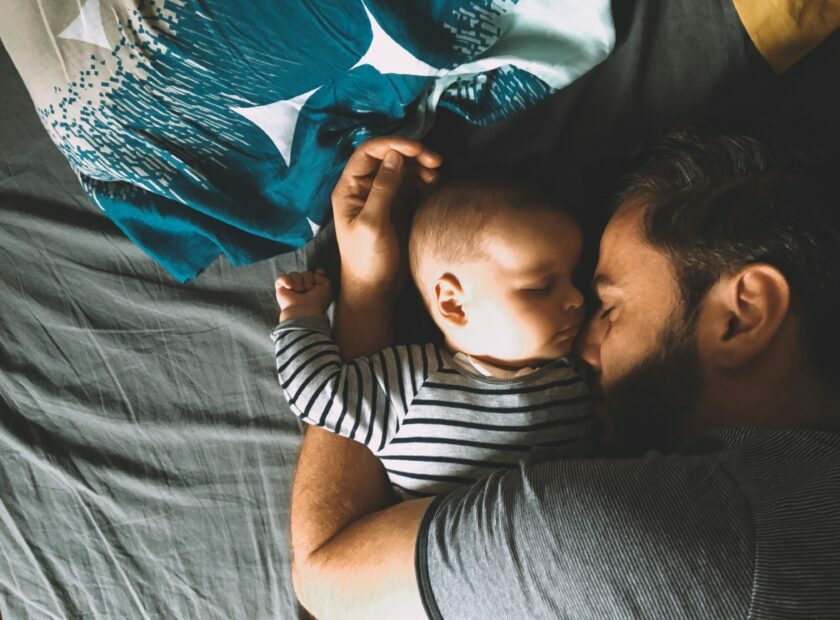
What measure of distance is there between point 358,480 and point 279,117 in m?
A: 0.60

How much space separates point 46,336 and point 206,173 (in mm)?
477

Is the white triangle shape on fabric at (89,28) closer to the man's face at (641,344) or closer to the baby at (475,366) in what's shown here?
the baby at (475,366)

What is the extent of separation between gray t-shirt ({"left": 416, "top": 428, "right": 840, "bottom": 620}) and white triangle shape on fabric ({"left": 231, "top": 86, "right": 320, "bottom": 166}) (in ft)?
2.18

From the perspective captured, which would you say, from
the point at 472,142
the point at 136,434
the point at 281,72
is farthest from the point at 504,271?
the point at 136,434

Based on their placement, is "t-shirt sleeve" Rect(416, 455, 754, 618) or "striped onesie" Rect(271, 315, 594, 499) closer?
"t-shirt sleeve" Rect(416, 455, 754, 618)

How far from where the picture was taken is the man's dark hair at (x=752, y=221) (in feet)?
2.75

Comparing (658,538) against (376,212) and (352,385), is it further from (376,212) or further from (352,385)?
(376,212)

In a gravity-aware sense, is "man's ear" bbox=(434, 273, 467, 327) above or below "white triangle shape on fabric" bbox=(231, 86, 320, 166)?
below

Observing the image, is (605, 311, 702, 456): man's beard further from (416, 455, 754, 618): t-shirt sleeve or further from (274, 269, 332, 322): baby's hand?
(274, 269, 332, 322): baby's hand

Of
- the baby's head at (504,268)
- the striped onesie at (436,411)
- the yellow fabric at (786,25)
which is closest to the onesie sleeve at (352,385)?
the striped onesie at (436,411)

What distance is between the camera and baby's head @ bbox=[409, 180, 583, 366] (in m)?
0.97

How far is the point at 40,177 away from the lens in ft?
4.22

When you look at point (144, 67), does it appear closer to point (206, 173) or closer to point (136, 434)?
point (206, 173)

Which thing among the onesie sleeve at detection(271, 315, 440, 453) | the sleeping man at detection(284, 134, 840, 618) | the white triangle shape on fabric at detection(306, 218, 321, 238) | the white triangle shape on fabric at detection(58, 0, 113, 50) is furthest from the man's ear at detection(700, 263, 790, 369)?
the white triangle shape on fabric at detection(58, 0, 113, 50)
